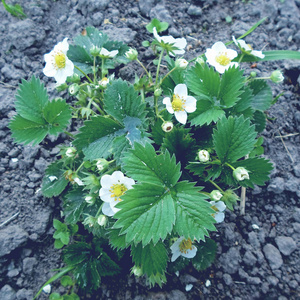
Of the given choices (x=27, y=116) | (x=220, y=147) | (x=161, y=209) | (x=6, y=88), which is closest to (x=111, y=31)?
(x=6, y=88)

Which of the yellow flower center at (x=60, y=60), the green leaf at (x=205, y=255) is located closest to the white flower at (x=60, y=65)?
the yellow flower center at (x=60, y=60)

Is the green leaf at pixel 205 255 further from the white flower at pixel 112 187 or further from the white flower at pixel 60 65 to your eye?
the white flower at pixel 60 65

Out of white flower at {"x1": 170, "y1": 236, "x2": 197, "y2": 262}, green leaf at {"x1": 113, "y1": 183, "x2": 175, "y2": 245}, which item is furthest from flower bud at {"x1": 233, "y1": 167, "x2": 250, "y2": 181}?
white flower at {"x1": 170, "y1": 236, "x2": 197, "y2": 262}

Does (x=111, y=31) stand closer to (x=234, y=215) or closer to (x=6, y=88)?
(x=6, y=88)

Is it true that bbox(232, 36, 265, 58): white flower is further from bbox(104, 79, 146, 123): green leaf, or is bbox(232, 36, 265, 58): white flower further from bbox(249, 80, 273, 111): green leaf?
bbox(104, 79, 146, 123): green leaf

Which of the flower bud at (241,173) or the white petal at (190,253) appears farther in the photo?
the white petal at (190,253)

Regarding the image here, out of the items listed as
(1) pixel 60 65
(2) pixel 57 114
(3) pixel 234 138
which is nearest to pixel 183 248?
Answer: (3) pixel 234 138
